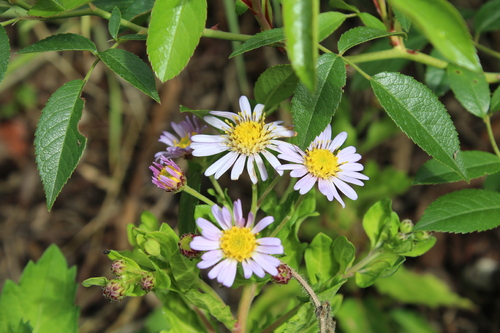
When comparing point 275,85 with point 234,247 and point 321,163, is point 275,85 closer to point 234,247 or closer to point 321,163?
→ point 321,163

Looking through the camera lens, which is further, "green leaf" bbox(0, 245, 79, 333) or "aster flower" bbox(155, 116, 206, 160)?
"green leaf" bbox(0, 245, 79, 333)

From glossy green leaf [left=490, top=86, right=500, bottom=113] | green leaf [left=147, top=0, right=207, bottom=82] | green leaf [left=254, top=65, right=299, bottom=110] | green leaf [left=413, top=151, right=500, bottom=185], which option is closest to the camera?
green leaf [left=147, top=0, right=207, bottom=82]

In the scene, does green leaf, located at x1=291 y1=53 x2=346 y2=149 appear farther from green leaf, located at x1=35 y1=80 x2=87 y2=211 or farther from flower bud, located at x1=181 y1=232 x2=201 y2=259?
green leaf, located at x1=35 y1=80 x2=87 y2=211

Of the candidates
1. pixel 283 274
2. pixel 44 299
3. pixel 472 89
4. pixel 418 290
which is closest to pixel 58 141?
pixel 283 274

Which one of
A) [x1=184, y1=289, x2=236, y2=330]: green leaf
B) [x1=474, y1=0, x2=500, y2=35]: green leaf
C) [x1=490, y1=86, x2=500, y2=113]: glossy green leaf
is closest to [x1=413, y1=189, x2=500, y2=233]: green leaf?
[x1=490, y1=86, x2=500, y2=113]: glossy green leaf

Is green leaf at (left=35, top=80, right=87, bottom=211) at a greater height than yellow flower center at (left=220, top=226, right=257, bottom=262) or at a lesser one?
greater

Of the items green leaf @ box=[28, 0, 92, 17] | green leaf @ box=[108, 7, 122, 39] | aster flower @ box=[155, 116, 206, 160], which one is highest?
green leaf @ box=[28, 0, 92, 17]
